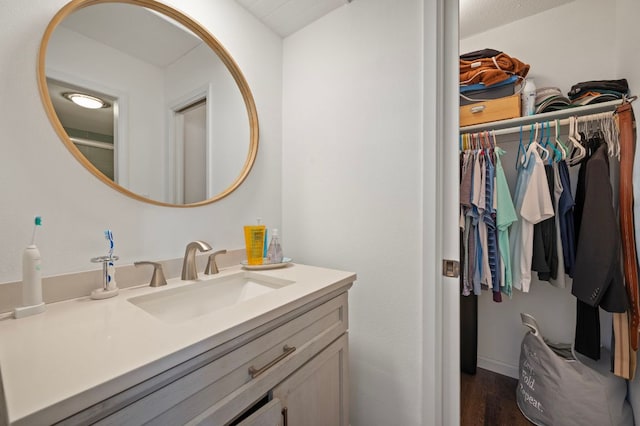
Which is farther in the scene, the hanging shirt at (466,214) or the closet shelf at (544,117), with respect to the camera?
the hanging shirt at (466,214)

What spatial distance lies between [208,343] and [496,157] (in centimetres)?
169

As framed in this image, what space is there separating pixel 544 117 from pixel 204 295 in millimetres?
1928

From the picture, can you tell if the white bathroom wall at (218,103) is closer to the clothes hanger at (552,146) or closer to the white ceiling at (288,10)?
the white ceiling at (288,10)

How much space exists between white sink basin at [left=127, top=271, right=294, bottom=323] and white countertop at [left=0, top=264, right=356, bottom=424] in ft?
0.26

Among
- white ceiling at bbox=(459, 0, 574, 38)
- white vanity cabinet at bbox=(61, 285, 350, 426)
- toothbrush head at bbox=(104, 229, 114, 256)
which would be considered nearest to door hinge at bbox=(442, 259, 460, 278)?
white vanity cabinet at bbox=(61, 285, 350, 426)

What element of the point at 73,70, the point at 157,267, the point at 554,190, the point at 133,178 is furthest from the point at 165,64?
the point at 554,190

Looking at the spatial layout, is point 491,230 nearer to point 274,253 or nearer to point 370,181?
point 370,181

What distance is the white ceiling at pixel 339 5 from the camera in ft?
3.82

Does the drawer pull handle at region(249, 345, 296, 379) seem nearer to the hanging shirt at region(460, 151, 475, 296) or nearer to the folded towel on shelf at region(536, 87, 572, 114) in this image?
the hanging shirt at region(460, 151, 475, 296)

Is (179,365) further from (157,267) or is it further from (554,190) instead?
(554,190)

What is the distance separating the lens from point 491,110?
1.53 m

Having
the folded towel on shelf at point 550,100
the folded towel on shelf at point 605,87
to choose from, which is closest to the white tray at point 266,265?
the folded towel on shelf at point 550,100

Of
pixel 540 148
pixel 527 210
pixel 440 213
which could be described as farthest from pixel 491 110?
pixel 440 213

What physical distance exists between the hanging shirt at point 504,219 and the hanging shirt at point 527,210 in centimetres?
5
